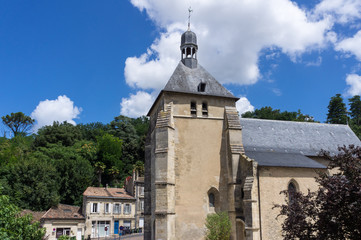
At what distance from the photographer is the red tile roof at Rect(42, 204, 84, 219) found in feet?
103

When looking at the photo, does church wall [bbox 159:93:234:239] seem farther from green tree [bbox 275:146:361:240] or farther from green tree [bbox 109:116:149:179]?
green tree [bbox 109:116:149:179]

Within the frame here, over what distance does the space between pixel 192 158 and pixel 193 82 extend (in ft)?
17.5

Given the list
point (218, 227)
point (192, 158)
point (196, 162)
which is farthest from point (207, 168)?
point (218, 227)

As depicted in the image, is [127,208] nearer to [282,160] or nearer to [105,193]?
[105,193]

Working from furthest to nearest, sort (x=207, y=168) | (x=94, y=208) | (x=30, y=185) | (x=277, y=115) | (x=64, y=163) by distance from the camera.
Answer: (x=277, y=115) → (x=64, y=163) → (x=94, y=208) → (x=30, y=185) → (x=207, y=168)

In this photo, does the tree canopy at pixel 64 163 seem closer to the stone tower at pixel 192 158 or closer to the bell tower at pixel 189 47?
the stone tower at pixel 192 158

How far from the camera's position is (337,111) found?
5294 centimetres

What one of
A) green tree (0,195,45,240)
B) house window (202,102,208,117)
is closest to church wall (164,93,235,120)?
house window (202,102,208,117)

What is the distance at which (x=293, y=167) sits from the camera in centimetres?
1919

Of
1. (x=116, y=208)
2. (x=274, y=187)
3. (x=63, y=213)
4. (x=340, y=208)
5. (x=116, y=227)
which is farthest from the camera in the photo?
(x=116, y=208)

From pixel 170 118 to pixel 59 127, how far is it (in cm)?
4022

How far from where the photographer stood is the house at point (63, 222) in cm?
3073

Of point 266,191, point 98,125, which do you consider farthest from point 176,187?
point 98,125

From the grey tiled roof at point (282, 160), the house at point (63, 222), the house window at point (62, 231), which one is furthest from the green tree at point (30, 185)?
the grey tiled roof at point (282, 160)
